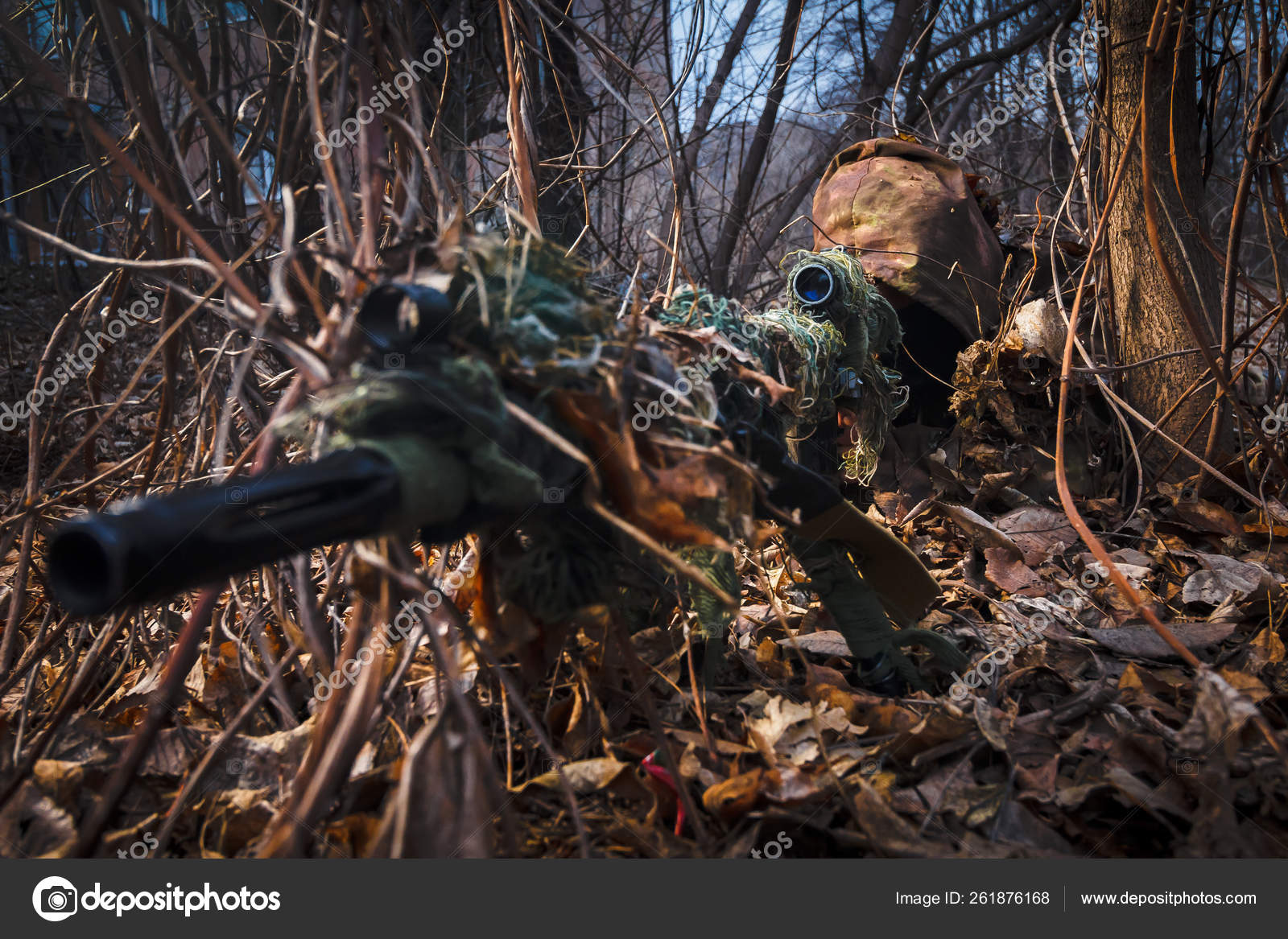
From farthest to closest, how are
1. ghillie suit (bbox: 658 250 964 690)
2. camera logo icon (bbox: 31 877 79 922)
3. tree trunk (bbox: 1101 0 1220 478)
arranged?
1. tree trunk (bbox: 1101 0 1220 478)
2. ghillie suit (bbox: 658 250 964 690)
3. camera logo icon (bbox: 31 877 79 922)

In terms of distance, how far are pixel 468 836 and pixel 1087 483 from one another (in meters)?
2.46

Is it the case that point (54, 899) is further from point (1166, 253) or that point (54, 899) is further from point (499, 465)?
point (1166, 253)

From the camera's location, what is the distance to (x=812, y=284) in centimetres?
167

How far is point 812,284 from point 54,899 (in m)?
1.52

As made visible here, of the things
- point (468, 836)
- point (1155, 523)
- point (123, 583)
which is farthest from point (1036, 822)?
point (1155, 523)

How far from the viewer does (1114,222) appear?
8.24 feet

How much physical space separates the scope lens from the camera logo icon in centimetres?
146

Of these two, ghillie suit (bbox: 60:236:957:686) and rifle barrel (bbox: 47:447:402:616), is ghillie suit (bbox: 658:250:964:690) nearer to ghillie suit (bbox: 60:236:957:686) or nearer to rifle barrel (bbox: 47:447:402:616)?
ghillie suit (bbox: 60:236:957:686)

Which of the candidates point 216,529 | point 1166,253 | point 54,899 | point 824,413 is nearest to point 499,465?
point 216,529

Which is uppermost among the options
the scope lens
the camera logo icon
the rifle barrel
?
the scope lens

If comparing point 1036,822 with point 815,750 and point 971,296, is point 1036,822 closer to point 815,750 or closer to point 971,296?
point 815,750

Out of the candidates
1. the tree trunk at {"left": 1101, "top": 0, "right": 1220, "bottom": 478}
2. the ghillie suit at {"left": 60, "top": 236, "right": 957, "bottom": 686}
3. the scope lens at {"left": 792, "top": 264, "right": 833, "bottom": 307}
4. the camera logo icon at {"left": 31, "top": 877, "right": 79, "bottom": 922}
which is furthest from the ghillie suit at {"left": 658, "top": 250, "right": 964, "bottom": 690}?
the tree trunk at {"left": 1101, "top": 0, "right": 1220, "bottom": 478}

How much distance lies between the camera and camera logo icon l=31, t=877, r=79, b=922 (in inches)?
30.5

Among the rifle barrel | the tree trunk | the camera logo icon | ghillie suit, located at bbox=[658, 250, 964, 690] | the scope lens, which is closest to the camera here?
the rifle barrel
